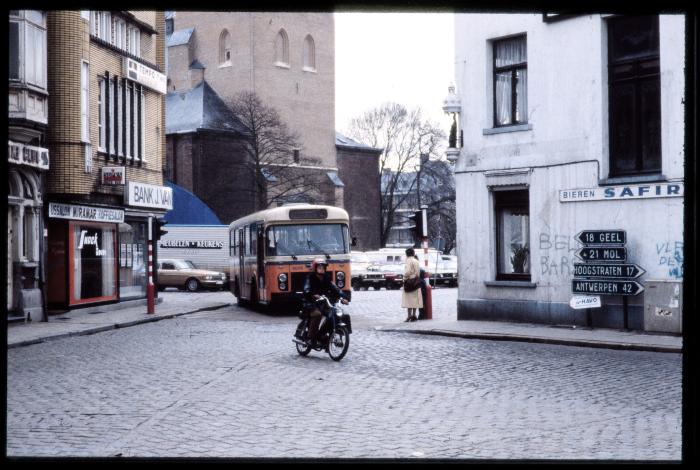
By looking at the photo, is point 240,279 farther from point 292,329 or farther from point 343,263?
Answer: point 292,329

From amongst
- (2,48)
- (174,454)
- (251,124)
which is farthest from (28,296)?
(251,124)

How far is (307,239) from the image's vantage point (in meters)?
26.2

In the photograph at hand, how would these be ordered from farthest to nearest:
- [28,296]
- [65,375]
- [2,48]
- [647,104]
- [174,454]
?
[28,296], [647,104], [65,375], [174,454], [2,48]

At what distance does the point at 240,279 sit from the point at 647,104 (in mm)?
16139

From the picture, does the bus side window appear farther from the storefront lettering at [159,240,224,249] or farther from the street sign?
the storefront lettering at [159,240,224,249]

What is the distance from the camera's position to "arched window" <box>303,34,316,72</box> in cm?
7419

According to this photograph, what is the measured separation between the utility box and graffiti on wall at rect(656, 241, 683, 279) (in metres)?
0.43

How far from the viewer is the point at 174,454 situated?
24.6ft

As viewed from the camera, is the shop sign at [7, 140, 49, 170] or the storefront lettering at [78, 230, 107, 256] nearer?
the shop sign at [7, 140, 49, 170]

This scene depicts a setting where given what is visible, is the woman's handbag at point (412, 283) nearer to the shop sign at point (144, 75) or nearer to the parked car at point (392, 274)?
the shop sign at point (144, 75)

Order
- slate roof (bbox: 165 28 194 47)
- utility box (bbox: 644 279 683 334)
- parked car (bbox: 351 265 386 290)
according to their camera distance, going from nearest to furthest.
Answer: utility box (bbox: 644 279 683 334) → parked car (bbox: 351 265 386 290) → slate roof (bbox: 165 28 194 47)

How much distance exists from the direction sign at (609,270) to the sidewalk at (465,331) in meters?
1.12

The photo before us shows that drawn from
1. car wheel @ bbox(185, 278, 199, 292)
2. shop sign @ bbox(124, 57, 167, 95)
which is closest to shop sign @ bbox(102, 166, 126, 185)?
shop sign @ bbox(124, 57, 167, 95)

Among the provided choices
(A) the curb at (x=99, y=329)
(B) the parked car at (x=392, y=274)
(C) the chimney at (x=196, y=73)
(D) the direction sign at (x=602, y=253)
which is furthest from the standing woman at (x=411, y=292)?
(C) the chimney at (x=196, y=73)
